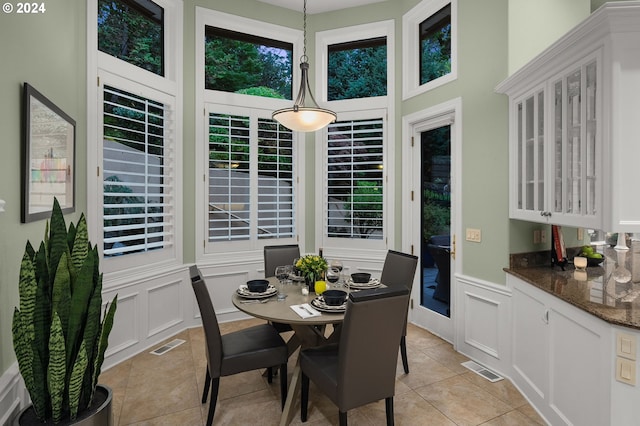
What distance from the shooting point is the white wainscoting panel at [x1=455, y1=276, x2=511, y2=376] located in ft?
9.73

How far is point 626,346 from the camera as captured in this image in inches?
68.4

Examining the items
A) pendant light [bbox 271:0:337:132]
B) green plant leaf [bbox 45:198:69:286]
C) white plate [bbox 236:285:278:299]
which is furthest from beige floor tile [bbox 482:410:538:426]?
green plant leaf [bbox 45:198:69:286]

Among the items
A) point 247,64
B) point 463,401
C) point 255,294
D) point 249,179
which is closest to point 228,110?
point 247,64

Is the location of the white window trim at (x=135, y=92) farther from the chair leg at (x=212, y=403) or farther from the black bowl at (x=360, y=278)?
the black bowl at (x=360, y=278)

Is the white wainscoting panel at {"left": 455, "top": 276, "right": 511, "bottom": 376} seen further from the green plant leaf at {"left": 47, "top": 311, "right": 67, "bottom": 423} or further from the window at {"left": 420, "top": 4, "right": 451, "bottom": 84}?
the green plant leaf at {"left": 47, "top": 311, "right": 67, "bottom": 423}

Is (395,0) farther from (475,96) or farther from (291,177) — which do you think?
(291,177)

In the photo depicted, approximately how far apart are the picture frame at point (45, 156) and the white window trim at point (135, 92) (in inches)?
13.0

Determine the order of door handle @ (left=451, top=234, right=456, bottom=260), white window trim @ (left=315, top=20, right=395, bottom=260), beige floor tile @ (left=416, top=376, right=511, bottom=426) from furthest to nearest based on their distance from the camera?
white window trim @ (left=315, top=20, right=395, bottom=260) → door handle @ (left=451, top=234, right=456, bottom=260) → beige floor tile @ (left=416, top=376, right=511, bottom=426)

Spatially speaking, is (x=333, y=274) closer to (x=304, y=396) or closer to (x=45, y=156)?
(x=304, y=396)

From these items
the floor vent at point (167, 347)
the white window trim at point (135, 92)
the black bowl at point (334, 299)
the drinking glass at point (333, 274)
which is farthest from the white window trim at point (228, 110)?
the black bowl at point (334, 299)

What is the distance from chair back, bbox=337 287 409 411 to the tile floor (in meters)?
0.51

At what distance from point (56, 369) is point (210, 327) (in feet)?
2.73

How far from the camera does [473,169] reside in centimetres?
327

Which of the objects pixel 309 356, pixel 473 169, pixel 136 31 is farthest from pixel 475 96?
pixel 136 31
